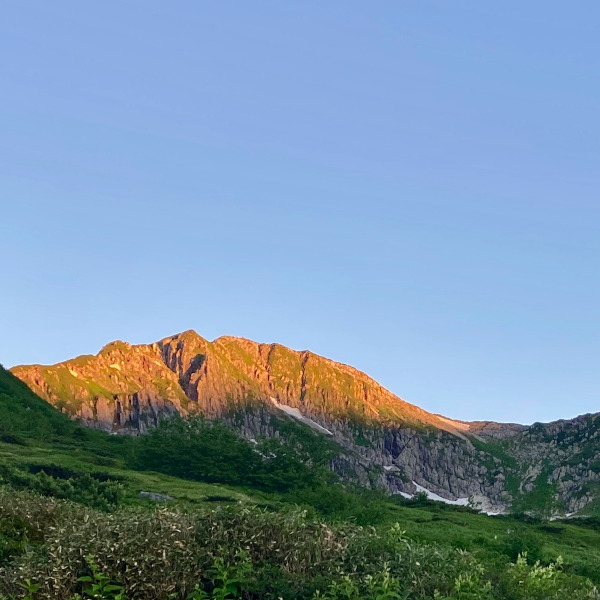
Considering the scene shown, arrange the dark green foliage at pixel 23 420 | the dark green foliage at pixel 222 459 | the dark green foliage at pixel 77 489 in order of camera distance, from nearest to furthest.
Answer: the dark green foliage at pixel 77 489
the dark green foliage at pixel 222 459
the dark green foliage at pixel 23 420

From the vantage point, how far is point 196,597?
13.8 metres

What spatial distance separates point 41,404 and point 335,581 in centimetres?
17752

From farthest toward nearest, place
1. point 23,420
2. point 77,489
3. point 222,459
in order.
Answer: point 23,420 < point 222,459 < point 77,489

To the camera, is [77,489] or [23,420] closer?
[77,489]

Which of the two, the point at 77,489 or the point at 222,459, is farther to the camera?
the point at 222,459

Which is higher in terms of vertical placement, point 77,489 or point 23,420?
point 23,420

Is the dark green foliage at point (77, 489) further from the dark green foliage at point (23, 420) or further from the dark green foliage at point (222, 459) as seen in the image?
the dark green foliage at point (23, 420)

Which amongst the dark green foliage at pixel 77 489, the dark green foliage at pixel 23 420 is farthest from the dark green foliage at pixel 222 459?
the dark green foliage at pixel 77 489

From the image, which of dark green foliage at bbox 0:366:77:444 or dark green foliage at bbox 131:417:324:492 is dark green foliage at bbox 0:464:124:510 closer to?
dark green foliage at bbox 131:417:324:492

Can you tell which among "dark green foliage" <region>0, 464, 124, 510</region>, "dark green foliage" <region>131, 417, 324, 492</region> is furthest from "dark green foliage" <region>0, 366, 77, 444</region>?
"dark green foliage" <region>0, 464, 124, 510</region>

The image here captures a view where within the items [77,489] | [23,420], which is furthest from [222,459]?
[23,420]

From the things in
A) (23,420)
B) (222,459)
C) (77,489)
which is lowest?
(77,489)

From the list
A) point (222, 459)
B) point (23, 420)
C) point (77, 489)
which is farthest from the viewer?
point (23, 420)

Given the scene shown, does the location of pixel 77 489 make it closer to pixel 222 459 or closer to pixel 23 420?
pixel 222 459
